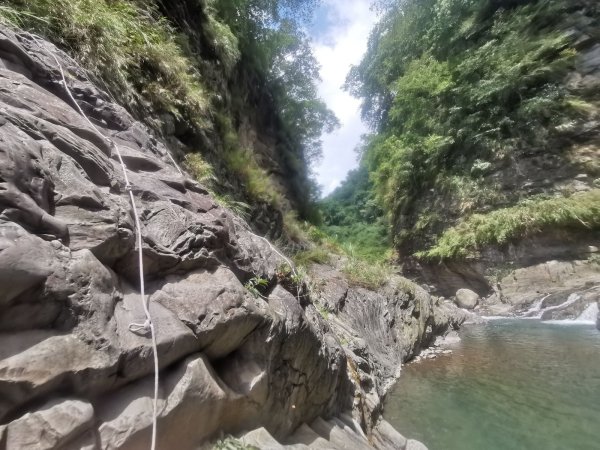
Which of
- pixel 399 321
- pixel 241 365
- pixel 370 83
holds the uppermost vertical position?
pixel 370 83

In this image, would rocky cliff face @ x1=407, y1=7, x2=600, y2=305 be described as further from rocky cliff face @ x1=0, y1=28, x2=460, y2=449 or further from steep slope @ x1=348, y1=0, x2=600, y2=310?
rocky cliff face @ x1=0, y1=28, x2=460, y2=449

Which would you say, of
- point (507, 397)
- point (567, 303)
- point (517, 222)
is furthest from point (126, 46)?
point (517, 222)

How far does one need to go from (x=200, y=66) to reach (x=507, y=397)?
751 cm

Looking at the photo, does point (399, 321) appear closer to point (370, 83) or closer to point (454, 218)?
point (454, 218)

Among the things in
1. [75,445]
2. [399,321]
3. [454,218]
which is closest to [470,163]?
[454,218]

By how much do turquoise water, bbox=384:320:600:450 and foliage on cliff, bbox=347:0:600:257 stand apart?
571 centimetres

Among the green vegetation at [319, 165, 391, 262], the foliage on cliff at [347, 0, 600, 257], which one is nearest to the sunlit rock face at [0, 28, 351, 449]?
the foliage on cliff at [347, 0, 600, 257]

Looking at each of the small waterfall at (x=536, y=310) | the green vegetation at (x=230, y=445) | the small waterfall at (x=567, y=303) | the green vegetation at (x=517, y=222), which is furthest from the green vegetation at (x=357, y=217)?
the green vegetation at (x=230, y=445)

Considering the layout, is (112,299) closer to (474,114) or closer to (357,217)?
(474,114)

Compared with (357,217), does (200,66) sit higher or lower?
higher

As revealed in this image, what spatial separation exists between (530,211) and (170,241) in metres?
12.0

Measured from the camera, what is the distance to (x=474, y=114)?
40.7ft

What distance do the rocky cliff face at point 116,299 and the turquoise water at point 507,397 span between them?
1727 millimetres

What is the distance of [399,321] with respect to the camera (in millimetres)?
6500
